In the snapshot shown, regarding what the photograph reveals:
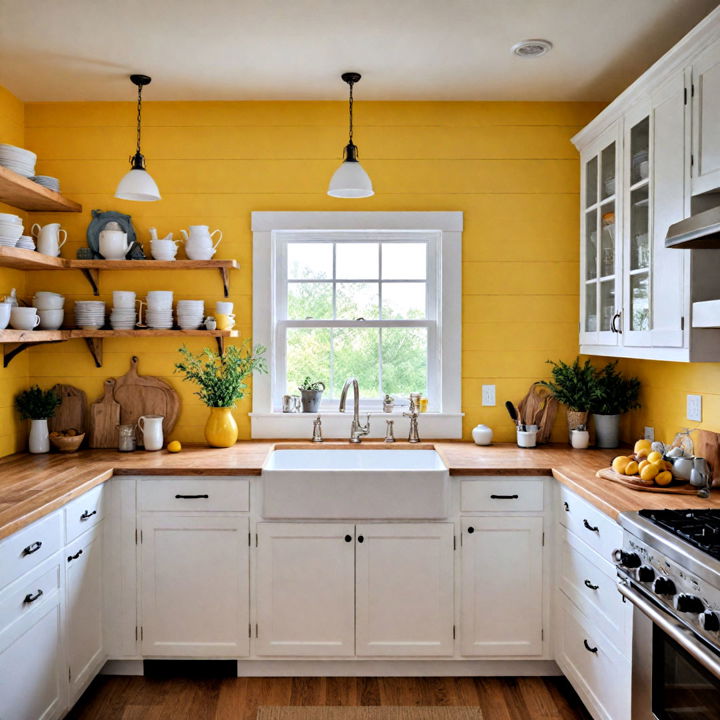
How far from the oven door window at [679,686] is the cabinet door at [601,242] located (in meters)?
1.36

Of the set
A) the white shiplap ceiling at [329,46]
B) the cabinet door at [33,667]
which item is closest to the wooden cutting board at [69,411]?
the cabinet door at [33,667]

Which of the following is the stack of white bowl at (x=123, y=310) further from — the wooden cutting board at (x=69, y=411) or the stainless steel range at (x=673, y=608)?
the stainless steel range at (x=673, y=608)

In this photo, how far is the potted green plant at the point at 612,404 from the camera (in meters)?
3.24

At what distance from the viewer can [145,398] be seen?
11.1ft

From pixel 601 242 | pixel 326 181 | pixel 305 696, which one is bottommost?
pixel 305 696

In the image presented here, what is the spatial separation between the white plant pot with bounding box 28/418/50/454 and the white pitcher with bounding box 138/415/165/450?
0.47 metres

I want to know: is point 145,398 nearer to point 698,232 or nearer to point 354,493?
point 354,493

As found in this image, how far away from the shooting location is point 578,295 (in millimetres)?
3412

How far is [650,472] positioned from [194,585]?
1.87 m

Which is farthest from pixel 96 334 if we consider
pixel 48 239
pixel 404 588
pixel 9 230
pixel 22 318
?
pixel 404 588

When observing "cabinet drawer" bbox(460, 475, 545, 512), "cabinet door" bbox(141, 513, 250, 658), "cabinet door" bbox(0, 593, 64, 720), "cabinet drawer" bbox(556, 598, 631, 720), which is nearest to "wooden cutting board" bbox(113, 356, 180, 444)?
"cabinet door" bbox(141, 513, 250, 658)

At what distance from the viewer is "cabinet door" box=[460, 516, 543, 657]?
2.79 metres

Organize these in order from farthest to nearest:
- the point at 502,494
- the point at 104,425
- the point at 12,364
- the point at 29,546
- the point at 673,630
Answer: the point at 104,425
the point at 12,364
the point at 502,494
the point at 29,546
the point at 673,630

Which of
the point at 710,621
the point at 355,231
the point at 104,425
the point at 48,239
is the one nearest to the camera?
the point at 710,621
